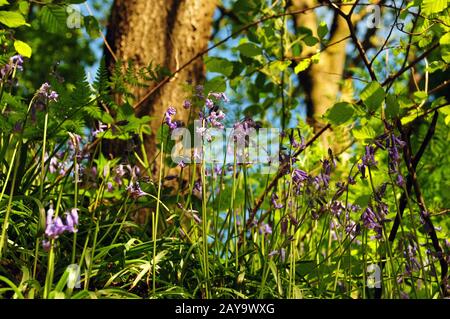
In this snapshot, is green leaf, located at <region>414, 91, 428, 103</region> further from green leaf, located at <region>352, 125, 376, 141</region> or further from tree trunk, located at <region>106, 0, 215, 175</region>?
tree trunk, located at <region>106, 0, 215, 175</region>

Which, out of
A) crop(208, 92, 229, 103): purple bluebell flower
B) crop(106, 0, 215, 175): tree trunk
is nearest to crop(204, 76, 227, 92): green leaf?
crop(208, 92, 229, 103): purple bluebell flower

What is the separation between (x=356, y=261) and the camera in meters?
2.76

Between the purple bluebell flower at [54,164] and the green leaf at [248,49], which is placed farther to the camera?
the purple bluebell flower at [54,164]

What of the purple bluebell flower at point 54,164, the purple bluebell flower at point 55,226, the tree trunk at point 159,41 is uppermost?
the tree trunk at point 159,41

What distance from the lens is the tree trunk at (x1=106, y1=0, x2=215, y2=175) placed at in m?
4.13

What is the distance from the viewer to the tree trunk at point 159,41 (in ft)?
13.5

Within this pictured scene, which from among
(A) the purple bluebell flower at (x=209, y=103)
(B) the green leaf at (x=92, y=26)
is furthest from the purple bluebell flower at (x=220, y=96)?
(B) the green leaf at (x=92, y=26)

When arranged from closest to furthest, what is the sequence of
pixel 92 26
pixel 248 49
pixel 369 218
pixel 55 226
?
pixel 55 226
pixel 369 218
pixel 248 49
pixel 92 26

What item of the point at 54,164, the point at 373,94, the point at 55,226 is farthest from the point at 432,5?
the point at 54,164

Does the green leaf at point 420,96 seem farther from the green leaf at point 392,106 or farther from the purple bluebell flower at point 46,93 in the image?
the purple bluebell flower at point 46,93

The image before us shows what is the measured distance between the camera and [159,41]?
4180 mm

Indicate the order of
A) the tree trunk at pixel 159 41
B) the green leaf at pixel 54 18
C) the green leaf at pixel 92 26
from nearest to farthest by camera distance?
the green leaf at pixel 54 18, the green leaf at pixel 92 26, the tree trunk at pixel 159 41

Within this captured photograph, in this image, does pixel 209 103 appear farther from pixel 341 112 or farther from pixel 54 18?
pixel 54 18
